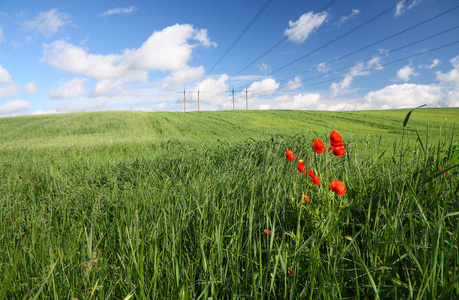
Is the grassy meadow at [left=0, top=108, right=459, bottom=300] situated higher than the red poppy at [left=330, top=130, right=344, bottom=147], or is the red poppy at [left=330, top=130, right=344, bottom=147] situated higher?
the red poppy at [left=330, top=130, right=344, bottom=147]

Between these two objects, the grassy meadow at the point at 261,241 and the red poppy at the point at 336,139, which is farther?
the red poppy at the point at 336,139

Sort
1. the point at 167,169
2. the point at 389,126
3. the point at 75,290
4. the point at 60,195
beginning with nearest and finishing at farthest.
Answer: the point at 75,290 → the point at 60,195 → the point at 167,169 → the point at 389,126

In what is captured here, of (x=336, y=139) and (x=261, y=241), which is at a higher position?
(x=336, y=139)

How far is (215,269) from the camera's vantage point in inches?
51.0

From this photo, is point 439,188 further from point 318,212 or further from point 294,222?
point 294,222

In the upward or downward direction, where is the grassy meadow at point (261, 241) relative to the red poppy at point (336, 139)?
downward

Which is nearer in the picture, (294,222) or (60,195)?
(294,222)

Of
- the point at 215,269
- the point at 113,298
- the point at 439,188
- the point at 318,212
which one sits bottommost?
the point at 113,298

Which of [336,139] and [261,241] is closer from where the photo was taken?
[261,241]

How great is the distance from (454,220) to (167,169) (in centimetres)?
313

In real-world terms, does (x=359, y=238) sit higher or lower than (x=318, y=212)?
lower

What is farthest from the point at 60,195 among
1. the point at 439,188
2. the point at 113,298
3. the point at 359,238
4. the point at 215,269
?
the point at 439,188

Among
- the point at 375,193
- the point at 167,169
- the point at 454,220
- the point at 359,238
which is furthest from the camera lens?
the point at 167,169

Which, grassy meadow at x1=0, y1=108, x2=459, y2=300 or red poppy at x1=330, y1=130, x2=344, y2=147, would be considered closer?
grassy meadow at x1=0, y1=108, x2=459, y2=300
